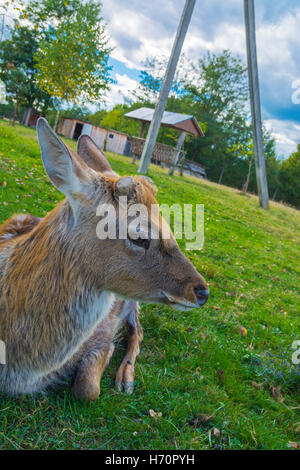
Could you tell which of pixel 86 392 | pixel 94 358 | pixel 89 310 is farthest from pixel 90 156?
pixel 86 392

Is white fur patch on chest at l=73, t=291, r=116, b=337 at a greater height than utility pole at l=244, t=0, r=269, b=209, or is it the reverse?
utility pole at l=244, t=0, r=269, b=209

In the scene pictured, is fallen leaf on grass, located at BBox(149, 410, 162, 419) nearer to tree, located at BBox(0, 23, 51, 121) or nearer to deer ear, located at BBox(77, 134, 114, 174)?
deer ear, located at BBox(77, 134, 114, 174)

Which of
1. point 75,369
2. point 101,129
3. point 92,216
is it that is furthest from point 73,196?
point 101,129

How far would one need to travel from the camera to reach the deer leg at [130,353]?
8.52ft

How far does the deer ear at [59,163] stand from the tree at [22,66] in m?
34.7

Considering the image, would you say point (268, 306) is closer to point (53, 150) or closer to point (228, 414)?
point (228, 414)

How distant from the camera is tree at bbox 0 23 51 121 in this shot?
104 ft

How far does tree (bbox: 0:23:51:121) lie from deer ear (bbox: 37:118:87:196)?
34748 mm

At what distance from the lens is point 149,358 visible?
308 centimetres

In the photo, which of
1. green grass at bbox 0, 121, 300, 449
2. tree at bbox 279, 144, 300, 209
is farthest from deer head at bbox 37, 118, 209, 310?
tree at bbox 279, 144, 300, 209

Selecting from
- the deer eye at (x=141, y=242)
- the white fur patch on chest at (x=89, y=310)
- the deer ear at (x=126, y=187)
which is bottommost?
the white fur patch on chest at (x=89, y=310)

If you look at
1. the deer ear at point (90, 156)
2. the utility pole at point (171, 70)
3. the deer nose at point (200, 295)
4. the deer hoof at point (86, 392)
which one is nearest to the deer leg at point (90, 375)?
the deer hoof at point (86, 392)

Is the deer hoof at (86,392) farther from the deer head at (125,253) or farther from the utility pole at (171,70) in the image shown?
the utility pole at (171,70)

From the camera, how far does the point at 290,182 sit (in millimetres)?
56344
